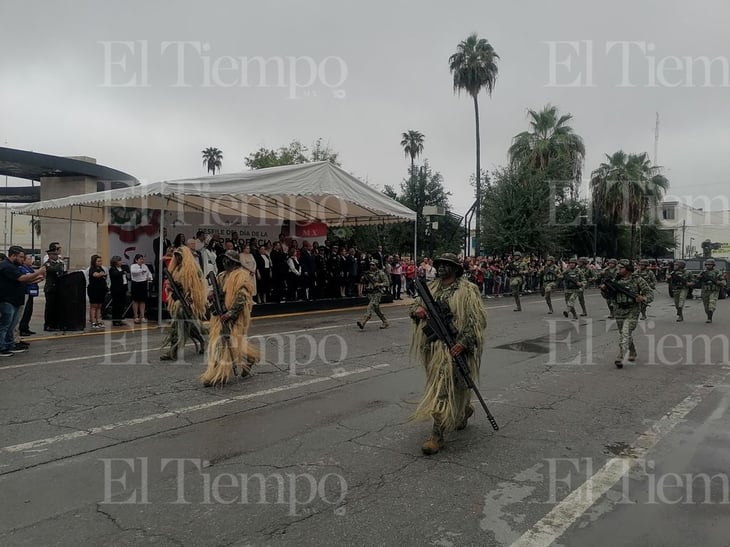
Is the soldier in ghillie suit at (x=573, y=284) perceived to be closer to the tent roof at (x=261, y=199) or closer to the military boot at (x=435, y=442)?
the tent roof at (x=261, y=199)

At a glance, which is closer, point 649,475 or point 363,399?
point 649,475

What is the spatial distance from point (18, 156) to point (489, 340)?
25.1m

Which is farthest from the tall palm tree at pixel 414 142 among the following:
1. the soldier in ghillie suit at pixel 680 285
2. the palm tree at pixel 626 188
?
the soldier in ghillie suit at pixel 680 285

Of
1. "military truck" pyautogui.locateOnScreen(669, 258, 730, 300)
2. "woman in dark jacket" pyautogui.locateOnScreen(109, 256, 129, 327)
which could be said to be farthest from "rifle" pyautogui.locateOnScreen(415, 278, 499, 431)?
"military truck" pyautogui.locateOnScreen(669, 258, 730, 300)

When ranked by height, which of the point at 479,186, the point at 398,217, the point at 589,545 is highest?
the point at 479,186

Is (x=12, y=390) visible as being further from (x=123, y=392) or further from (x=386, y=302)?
(x=386, y=302)

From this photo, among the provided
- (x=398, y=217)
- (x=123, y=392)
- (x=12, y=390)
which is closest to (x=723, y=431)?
(x=123, y=392)

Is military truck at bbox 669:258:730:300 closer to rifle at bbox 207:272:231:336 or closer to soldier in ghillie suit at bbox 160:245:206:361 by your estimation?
soldier in ghillie suit at bbox 160:245:206:361

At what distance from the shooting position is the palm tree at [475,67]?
34.8 meters

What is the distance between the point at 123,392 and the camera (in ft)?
21.8

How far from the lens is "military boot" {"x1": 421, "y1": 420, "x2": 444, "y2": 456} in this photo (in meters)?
4.64

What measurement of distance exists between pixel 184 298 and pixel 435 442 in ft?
15.9

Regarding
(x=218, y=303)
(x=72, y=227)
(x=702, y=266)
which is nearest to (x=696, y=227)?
(x=702, y=266)

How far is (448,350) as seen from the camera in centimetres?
479
